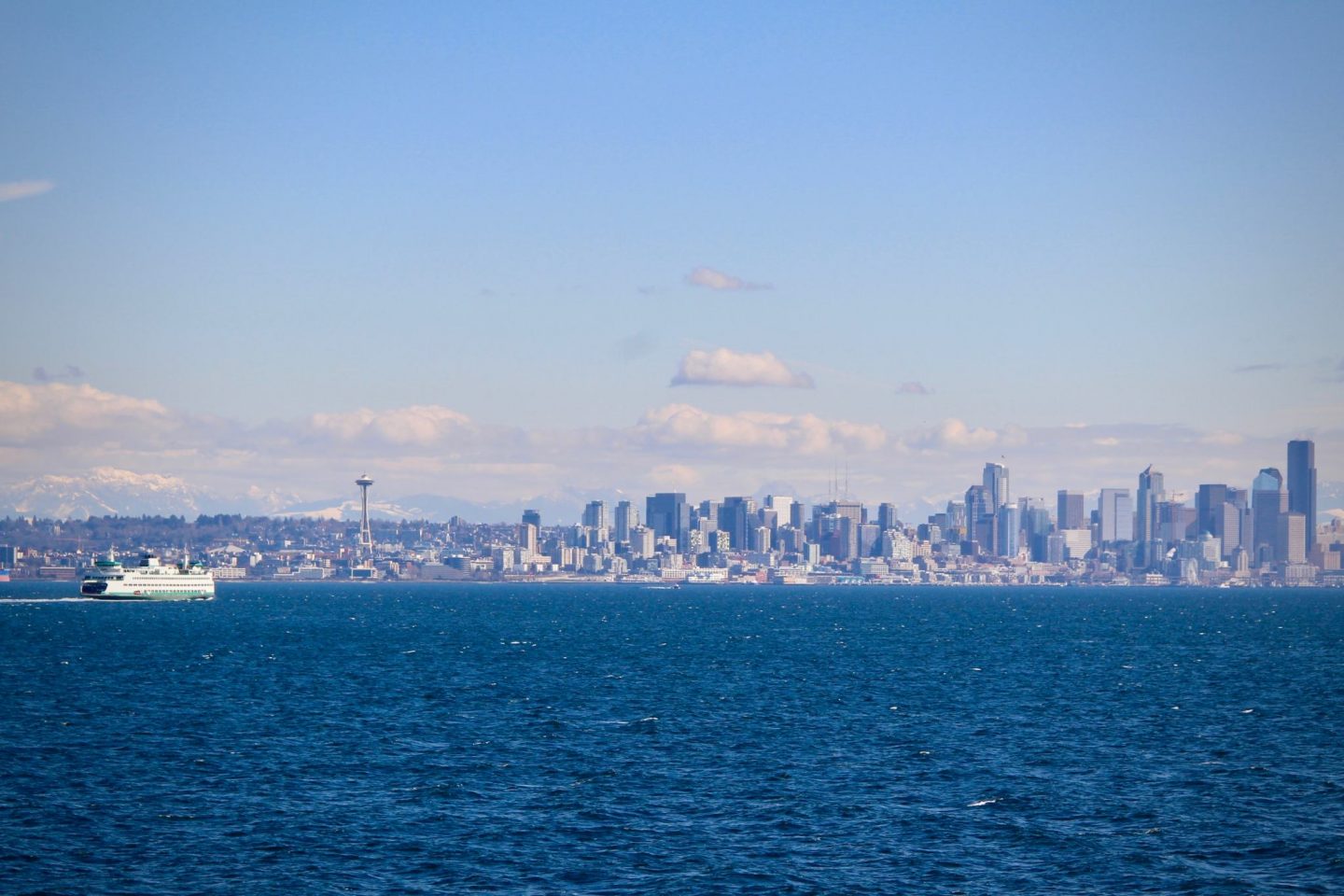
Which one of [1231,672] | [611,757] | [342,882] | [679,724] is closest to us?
[342,882]

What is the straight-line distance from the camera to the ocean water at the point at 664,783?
5831cm

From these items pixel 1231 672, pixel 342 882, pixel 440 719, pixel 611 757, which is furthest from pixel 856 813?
pixel 1231 672

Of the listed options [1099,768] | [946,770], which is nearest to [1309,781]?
[1099,768]

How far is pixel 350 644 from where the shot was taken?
188000mm

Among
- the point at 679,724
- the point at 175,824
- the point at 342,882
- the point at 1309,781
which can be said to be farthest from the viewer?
the point at 679,724

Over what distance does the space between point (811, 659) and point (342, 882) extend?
110 metres

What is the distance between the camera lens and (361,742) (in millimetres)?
90062

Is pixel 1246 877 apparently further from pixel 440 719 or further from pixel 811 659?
pixel 811 659

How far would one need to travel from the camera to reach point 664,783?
77.0 meters

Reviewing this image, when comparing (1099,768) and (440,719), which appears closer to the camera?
(1099,768)

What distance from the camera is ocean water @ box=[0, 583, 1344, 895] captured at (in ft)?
191

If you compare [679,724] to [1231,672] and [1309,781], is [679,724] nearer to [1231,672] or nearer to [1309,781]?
[1309,781]

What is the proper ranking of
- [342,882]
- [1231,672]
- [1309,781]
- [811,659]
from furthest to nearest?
[811,659]
[1231,672]
[1309,781]
[342,882]

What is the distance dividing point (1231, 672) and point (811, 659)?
43.3 meters
